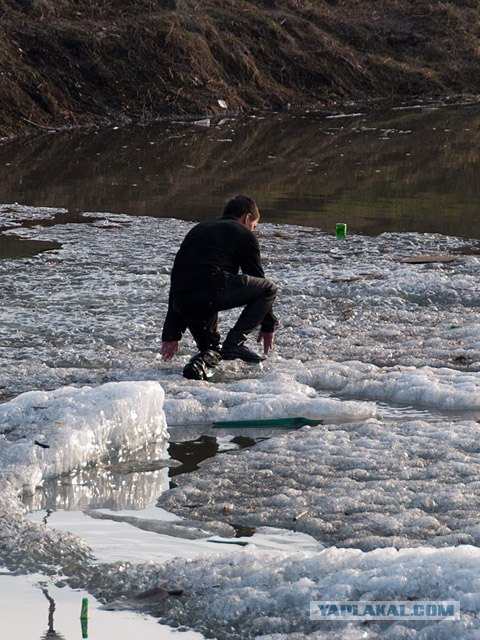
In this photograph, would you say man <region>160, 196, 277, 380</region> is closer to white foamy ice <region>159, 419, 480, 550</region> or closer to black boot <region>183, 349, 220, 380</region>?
black boot <region>183, 349, 220, 380</region>

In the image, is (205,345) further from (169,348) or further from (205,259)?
(205,259)

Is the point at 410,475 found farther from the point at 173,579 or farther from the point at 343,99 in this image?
the point at 343,99

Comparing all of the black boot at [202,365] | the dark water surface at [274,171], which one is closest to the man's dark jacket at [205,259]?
the black boot at [202,365]

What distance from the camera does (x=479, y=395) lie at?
7.67 metres

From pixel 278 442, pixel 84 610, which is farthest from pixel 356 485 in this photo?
pixel 84 610

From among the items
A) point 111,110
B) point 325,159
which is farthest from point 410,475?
point 111,110

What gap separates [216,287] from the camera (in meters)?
8.49

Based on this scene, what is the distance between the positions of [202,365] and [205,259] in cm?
75

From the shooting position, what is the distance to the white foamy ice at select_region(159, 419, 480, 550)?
18.4ft

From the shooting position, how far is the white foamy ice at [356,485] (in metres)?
5.59

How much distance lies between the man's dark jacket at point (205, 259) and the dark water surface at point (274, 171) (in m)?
6.40

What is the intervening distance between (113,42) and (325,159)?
879 cm

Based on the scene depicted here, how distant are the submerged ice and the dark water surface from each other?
4467mm

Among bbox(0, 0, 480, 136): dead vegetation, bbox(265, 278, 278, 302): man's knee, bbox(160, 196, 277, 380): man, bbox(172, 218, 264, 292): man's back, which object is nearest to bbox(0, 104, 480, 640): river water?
bbox(160, 196, 277, 380): man
